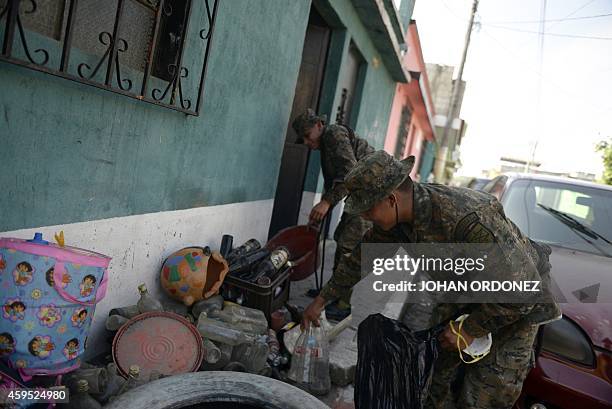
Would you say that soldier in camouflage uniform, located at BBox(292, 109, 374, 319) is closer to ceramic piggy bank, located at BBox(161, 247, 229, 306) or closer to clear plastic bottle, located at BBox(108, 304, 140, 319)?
ceramic piggy bank, located at BBox(161, 247, 229, 306)

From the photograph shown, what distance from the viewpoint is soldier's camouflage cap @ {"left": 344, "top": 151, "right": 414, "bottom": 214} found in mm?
1907

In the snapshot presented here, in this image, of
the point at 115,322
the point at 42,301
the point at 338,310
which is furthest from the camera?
the point at 338,310

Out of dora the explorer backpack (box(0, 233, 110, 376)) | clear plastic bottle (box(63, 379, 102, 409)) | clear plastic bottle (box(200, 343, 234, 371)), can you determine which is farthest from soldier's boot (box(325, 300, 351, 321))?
dora the explorer backpack (box(0, 233, 110, 376))

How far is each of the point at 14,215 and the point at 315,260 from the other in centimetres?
313

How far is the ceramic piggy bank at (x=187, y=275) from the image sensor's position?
3.05 meters

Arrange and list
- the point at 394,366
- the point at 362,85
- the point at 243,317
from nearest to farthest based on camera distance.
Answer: the point at 394,366 < the point at 243,317 < the point at 362,85

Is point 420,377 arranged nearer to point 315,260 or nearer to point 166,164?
point 166,164

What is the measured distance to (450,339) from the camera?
Result: 83.3 inches

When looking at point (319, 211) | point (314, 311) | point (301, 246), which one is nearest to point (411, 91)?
point (301, 246)

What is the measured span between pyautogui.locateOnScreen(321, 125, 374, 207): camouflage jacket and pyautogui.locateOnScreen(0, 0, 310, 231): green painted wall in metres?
0.61

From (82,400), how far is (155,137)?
4.83 ft

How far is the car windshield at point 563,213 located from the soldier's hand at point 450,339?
2053 millimetres

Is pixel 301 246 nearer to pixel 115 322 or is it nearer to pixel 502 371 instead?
pixel 115 322

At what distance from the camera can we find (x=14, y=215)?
1953mm
